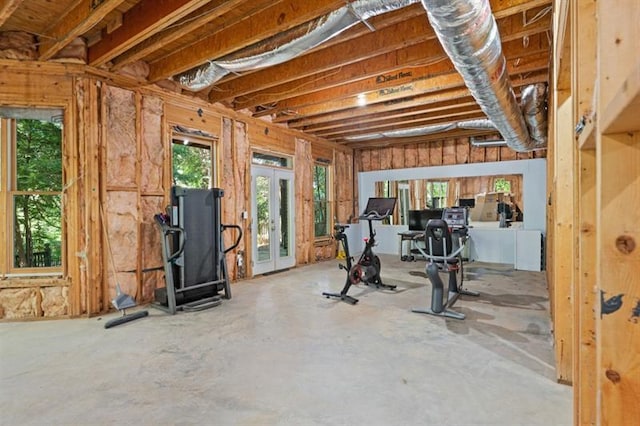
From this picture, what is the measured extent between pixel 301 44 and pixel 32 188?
3.77 meters

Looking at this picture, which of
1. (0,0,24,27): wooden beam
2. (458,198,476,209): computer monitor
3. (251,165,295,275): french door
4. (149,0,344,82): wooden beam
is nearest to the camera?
(0,0,24,27): wooden beam

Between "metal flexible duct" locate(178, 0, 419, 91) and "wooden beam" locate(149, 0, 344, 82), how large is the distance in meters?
0.10

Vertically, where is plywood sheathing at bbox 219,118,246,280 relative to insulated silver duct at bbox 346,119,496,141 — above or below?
below

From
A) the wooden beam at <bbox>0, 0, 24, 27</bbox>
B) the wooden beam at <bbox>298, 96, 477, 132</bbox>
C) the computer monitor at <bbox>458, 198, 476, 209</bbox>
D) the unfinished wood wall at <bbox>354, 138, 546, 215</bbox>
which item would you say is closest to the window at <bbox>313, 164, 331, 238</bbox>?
the wooden beam at <bbox>298, 96, 477, 132</bbox>

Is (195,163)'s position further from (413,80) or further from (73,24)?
(413,80)

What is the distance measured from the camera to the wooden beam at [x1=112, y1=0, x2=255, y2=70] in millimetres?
2975

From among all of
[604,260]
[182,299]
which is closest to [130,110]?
[182,299]

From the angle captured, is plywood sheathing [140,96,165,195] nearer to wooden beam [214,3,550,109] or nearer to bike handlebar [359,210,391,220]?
wooden beam [214,3,550,109]

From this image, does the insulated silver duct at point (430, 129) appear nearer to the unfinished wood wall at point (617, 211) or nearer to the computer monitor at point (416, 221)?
the computer monitor at point (416, 221)

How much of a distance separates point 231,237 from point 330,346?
10.7ft

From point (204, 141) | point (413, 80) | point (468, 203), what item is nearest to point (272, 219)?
point (204, 141)

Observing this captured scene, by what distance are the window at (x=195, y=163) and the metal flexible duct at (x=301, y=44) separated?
106 cm

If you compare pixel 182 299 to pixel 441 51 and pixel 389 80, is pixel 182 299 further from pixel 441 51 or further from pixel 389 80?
pixel 441 51

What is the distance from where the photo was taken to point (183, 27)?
3.28 m
